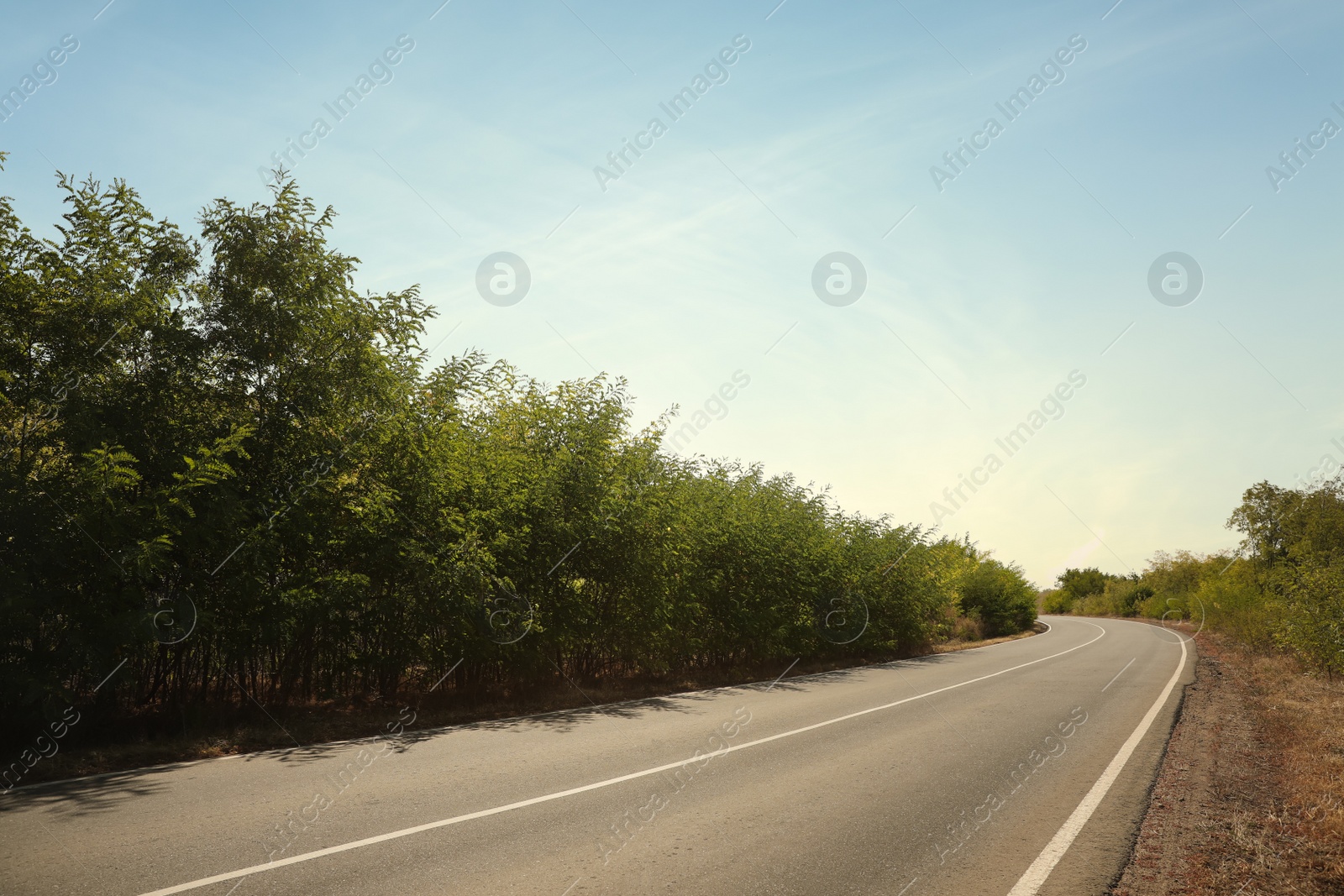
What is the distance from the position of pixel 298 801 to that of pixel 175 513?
4436 mm

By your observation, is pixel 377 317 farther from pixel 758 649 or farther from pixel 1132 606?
pixel 1132 606

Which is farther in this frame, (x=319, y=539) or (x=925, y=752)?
(x=319, y=539)

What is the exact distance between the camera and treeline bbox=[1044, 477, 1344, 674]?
18.6m

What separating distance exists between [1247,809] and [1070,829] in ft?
6.91

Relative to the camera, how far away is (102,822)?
19.2ft

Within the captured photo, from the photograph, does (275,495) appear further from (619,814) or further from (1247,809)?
(1247,809)

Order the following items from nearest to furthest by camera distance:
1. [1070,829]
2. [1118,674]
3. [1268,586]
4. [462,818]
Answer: [462,818] → [1070,829] → [1118,674] → [1268,586]

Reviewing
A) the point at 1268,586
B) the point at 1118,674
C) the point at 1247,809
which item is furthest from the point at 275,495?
the point at 1268,586

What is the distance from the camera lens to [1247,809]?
6.90 meters

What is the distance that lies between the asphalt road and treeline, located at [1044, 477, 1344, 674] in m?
11.3

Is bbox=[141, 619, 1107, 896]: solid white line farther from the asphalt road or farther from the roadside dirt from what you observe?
the roadside dirt

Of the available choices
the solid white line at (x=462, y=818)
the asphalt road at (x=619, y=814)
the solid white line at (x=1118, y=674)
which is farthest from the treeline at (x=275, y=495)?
the solid white line at (x=1118, y=674)

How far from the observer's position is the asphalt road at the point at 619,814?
491 centimetres

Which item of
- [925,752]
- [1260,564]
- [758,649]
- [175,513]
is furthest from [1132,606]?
[175,513]
